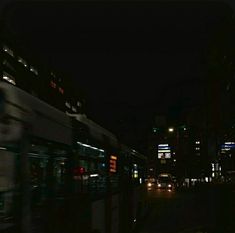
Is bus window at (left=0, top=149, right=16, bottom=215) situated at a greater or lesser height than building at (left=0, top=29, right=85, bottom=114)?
lesser

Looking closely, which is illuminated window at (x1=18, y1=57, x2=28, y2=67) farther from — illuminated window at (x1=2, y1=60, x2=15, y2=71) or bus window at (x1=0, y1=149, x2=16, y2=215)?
bus window at (x1=0, y1=149, x2=16, y2=215)

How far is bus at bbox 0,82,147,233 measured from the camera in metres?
4.75

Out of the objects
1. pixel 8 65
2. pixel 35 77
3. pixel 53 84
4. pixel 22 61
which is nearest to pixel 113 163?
pixel 8 65

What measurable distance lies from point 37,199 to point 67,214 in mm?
A: 1339

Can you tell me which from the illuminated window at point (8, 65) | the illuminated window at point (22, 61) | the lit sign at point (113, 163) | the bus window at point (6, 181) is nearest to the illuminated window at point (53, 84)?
the illuminated window at point (22, 61)

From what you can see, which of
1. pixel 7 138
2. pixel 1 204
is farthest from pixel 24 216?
pixel 7 138

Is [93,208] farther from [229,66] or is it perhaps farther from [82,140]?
[229,66]

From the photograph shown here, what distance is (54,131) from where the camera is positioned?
242 inches

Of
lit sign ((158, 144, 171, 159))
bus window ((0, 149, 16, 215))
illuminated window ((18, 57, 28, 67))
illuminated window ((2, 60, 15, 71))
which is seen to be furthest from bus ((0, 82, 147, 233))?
illuminated window ((18, 57, 28, 67))

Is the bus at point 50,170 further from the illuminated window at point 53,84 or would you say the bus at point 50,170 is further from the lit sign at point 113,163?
the illuminated window at point 53,84

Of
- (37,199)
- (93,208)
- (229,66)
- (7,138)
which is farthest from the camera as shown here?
(229,66)

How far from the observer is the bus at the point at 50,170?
475 centimetres

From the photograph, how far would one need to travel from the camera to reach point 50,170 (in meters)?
5.91

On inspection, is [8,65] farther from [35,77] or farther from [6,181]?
[6,181]
